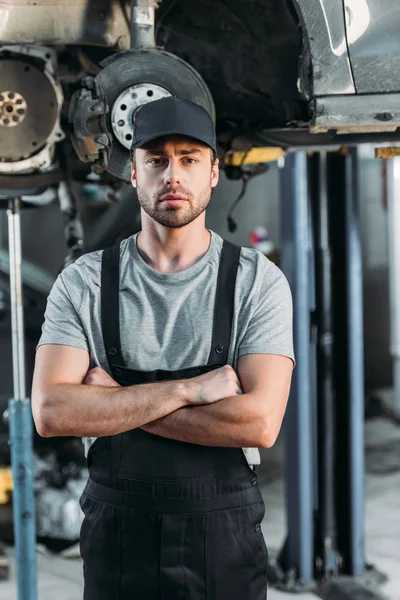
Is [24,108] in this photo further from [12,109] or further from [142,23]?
[142,23]

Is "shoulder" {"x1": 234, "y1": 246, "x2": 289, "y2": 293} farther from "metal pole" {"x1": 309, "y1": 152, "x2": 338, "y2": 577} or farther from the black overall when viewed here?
"metal pole" {"x1": 309, "y1": 152, "x2": 338, "y2": 577}

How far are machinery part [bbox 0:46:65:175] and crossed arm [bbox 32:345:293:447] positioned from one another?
1.19 m

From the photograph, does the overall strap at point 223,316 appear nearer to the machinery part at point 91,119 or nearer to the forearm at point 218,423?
the forearm at point 218,423

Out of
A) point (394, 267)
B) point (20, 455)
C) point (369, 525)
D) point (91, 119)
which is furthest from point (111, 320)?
point (394, 267)

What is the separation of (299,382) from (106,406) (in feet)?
6.71

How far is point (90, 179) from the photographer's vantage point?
308cm

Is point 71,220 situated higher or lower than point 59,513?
higher

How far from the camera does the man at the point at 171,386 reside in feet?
5.12

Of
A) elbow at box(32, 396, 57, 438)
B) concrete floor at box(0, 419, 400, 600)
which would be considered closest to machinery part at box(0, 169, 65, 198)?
elbow at box(32, 396, 57, 438)

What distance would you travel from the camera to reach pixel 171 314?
1626mm

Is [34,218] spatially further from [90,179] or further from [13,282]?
[13,282]

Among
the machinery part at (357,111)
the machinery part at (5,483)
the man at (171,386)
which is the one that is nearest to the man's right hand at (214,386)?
the man at (171,386)

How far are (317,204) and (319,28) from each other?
1337 mm

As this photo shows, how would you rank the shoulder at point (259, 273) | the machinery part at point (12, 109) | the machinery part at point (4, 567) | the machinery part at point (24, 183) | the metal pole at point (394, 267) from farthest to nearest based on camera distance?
the metal pole at point (394, 267) < the machinery part at point (4, 567) < the machinery part at point (24, 183) < the machinery part at point (12, 109) < the shoulder at point (259, 273)
